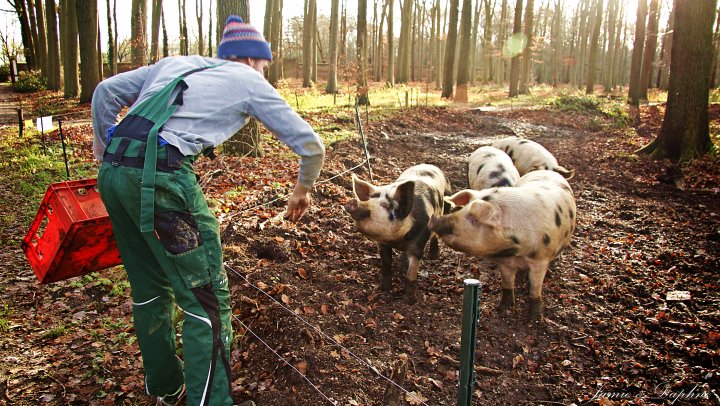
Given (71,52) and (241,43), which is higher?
(71,52)

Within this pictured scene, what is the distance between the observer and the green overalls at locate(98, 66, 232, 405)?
252 cm

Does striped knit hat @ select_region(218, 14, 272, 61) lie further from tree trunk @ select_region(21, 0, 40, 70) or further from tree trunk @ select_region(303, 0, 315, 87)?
tree trunk @ select_region(21, 0, 40, 70)

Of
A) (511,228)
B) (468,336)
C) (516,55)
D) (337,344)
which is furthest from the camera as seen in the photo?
(516,55)

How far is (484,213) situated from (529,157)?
10.8 ft

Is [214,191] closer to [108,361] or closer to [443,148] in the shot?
[108,361]

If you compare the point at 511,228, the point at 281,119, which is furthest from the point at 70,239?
the point at 511,228

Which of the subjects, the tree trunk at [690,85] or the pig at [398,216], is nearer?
the pig at [398,216]

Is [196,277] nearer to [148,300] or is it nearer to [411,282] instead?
[148,300]

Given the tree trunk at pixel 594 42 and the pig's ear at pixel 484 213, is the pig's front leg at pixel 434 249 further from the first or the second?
the tree trunk at pixel 594 42

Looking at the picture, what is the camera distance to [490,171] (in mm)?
5977

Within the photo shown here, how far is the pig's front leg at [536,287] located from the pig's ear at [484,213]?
675mm

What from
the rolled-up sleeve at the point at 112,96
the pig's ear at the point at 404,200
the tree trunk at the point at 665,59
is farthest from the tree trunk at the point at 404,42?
the rolled-up sleeve at the point at 112,96

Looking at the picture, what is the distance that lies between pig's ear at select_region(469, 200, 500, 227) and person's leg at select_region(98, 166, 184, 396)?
2.44 meters

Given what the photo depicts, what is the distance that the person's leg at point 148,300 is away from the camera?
2783 mm
